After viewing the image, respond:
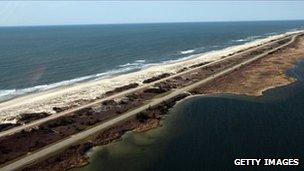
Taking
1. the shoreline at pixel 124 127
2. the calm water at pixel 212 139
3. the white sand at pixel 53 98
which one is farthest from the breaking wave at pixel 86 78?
the calm water at pixel 212 139

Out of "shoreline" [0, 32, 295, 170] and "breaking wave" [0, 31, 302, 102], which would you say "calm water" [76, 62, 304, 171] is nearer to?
"shoreline" [0, 32, 295, 170]

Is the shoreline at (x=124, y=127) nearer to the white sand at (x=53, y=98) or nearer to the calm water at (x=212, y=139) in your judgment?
the calm water at (x=212, y=139)

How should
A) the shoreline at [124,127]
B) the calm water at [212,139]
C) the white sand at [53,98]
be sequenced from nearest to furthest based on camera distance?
the calm water at [212,139], the shoreline at [124,127], the white sand at [53,98]

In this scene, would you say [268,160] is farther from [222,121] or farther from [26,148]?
[26,148]

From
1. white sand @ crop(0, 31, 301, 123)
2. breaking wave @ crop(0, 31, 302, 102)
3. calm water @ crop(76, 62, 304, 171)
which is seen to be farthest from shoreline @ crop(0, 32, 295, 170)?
breaking wave @ crop(0, 31, 302, 102)

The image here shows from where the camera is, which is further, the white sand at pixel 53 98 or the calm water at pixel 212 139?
the white sand at pixel 53 98

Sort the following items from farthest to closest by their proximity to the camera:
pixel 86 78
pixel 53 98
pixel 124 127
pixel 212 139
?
pixel 86 78 < pixel 53 98 < pixel 124 127 < pixel 212 139

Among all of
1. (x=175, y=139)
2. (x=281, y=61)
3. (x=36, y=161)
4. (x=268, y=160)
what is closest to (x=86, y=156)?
(x=36, y=161)

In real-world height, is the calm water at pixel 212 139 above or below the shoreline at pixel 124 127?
above

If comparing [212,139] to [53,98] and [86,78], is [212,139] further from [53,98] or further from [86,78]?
[86,78]

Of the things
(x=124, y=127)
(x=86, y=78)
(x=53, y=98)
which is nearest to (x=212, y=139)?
(x=124, y=127)
